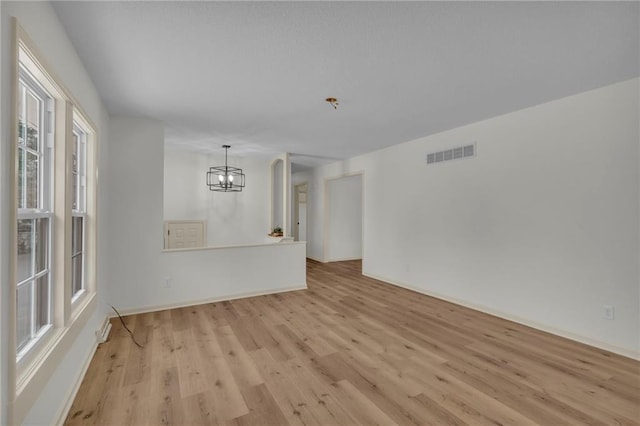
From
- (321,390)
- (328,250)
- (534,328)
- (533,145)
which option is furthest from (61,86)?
(328,250)

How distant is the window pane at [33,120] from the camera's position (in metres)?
1.73

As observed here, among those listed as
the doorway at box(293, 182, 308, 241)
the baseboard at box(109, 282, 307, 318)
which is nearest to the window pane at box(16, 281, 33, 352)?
the baseboard at box(109, 282, 307, 318)

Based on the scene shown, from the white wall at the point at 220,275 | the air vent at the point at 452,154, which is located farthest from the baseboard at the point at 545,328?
the white wall at the point at 220,275

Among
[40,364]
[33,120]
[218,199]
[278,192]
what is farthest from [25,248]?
[278,192]

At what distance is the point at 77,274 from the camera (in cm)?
267

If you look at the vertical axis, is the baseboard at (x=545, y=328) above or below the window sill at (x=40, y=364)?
below

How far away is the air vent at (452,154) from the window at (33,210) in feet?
14.0

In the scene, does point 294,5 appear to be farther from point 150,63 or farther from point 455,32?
point 150,63

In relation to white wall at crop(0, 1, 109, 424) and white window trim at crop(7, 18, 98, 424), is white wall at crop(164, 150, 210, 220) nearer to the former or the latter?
white wall at crop(0, 1, 109, 424)

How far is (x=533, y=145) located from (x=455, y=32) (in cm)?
208

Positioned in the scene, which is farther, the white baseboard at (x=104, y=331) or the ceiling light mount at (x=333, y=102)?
the ceiling light mount at (x=333, y=102)

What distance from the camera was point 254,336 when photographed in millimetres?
3100

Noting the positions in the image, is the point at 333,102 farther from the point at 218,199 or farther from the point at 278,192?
the point at 278,192

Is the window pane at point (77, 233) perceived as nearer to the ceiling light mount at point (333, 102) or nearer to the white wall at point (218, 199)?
the ceiling light mount at point (333, 102)
